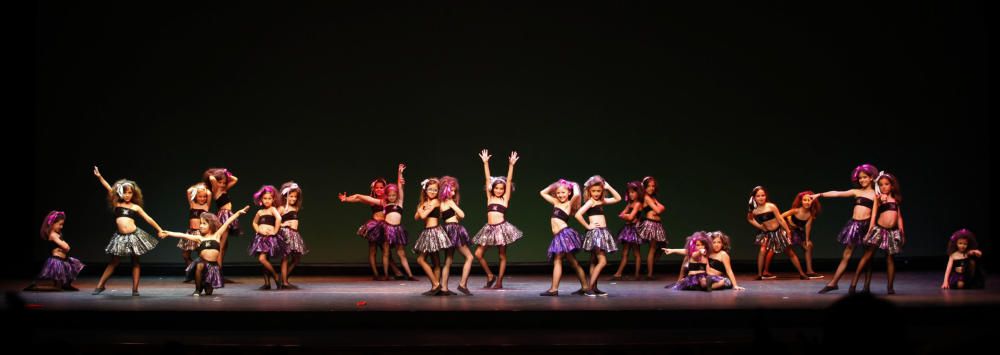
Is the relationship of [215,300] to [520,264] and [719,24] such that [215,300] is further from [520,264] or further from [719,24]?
[719,24]

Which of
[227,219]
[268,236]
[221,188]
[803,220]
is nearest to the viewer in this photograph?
[268,236]

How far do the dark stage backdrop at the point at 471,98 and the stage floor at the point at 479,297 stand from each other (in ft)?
4.99

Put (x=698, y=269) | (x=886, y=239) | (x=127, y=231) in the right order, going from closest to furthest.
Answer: (x=886, y=239) → (x=127, y=231) → (x=698, y=269)

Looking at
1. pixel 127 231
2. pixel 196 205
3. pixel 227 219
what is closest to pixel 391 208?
pixel 227 219

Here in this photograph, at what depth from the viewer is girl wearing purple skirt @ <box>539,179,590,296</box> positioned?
763cm

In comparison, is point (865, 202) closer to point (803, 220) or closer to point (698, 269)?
point (698, 269)

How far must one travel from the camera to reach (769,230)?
9391 millimetres

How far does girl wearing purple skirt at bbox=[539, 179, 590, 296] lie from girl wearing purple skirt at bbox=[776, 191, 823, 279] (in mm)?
2619

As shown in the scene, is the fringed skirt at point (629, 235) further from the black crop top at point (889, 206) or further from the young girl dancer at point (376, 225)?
the black crop top at point (889, 206)

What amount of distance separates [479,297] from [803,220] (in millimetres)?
3933

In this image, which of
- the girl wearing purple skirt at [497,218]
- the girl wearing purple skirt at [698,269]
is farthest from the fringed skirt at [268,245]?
the girl wearing purple skirt at [698,269]

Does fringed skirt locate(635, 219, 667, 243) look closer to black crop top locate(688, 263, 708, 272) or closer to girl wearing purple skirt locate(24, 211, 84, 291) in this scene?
black crop top locate(688, 263, 708, 272)

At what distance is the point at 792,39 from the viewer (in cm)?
1041

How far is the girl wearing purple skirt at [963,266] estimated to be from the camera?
8.05 m
